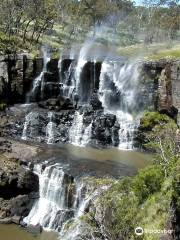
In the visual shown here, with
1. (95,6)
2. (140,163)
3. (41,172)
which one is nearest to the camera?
(41,172)

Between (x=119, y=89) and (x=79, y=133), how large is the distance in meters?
7.97

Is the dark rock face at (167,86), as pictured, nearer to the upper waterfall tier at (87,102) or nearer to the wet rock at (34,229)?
the upper waterfall tier at (87,102)

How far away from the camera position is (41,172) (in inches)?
1312

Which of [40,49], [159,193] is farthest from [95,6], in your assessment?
[159,193]

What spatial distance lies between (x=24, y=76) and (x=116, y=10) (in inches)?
2245

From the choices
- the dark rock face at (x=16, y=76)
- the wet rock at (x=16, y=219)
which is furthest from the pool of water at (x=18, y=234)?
the dark rock face at (x=16, y=76)

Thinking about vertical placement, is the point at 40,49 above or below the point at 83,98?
above

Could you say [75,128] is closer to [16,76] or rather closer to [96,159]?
[96,159]

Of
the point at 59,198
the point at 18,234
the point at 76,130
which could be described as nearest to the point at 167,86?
the point at 76,130

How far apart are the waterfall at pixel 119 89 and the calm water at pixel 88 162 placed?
6.08 meters

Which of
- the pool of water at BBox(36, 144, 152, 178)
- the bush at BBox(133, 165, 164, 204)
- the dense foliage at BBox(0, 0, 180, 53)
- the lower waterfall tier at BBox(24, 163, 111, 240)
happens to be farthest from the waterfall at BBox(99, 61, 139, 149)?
the bush at BBox(133, 165, 164, 204)

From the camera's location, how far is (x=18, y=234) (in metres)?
28.5

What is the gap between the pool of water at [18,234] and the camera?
1109 inches

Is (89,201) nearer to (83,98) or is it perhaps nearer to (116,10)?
(83,98)
